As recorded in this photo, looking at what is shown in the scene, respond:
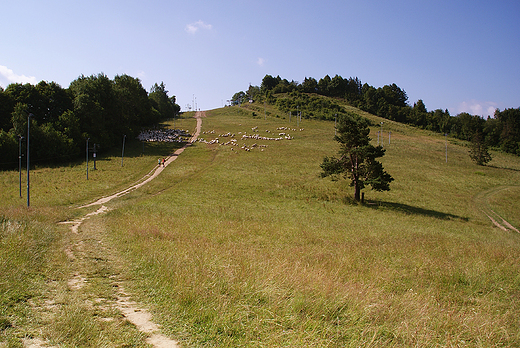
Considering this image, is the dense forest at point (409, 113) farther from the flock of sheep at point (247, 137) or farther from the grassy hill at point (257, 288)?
the grassy hill at point (257, 288)

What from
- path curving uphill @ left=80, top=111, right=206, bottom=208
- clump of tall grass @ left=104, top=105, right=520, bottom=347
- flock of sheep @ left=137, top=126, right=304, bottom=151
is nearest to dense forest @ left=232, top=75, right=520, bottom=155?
flock of sheep @ left=137, top=126, right=304, bottom=151

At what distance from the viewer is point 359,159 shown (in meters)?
36.7

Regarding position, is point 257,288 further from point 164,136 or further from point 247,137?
point 164,136

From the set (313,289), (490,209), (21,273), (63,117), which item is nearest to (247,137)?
(63,117)

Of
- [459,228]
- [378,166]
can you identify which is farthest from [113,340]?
[378,166]

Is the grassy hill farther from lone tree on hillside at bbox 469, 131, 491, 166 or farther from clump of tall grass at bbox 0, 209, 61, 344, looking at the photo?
lone tree on hillside at bbox 469, 131, 491, 166

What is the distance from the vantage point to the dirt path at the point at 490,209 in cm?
3138

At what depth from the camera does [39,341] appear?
186 inches

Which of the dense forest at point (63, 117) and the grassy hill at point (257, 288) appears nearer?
the grassy hill at point (257, 288)

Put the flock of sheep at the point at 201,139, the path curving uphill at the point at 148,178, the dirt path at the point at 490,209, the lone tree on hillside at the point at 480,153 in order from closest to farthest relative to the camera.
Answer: the dirt path at the point at 490,209 → the path curving uphill at the point at 148,178 → the lone tree on hillside at the point at 480,153 → the flock of sheep at the point at 201,139

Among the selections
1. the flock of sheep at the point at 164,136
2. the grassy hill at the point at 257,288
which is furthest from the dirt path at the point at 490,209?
the flock of sheep at the point at 164,136

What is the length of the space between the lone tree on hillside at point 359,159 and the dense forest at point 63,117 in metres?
42.8

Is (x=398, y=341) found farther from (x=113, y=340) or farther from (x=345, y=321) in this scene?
(x=113, y=340)

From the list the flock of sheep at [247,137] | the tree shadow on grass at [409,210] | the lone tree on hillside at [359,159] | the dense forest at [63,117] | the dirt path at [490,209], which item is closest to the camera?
the dirt path at [490,209]
